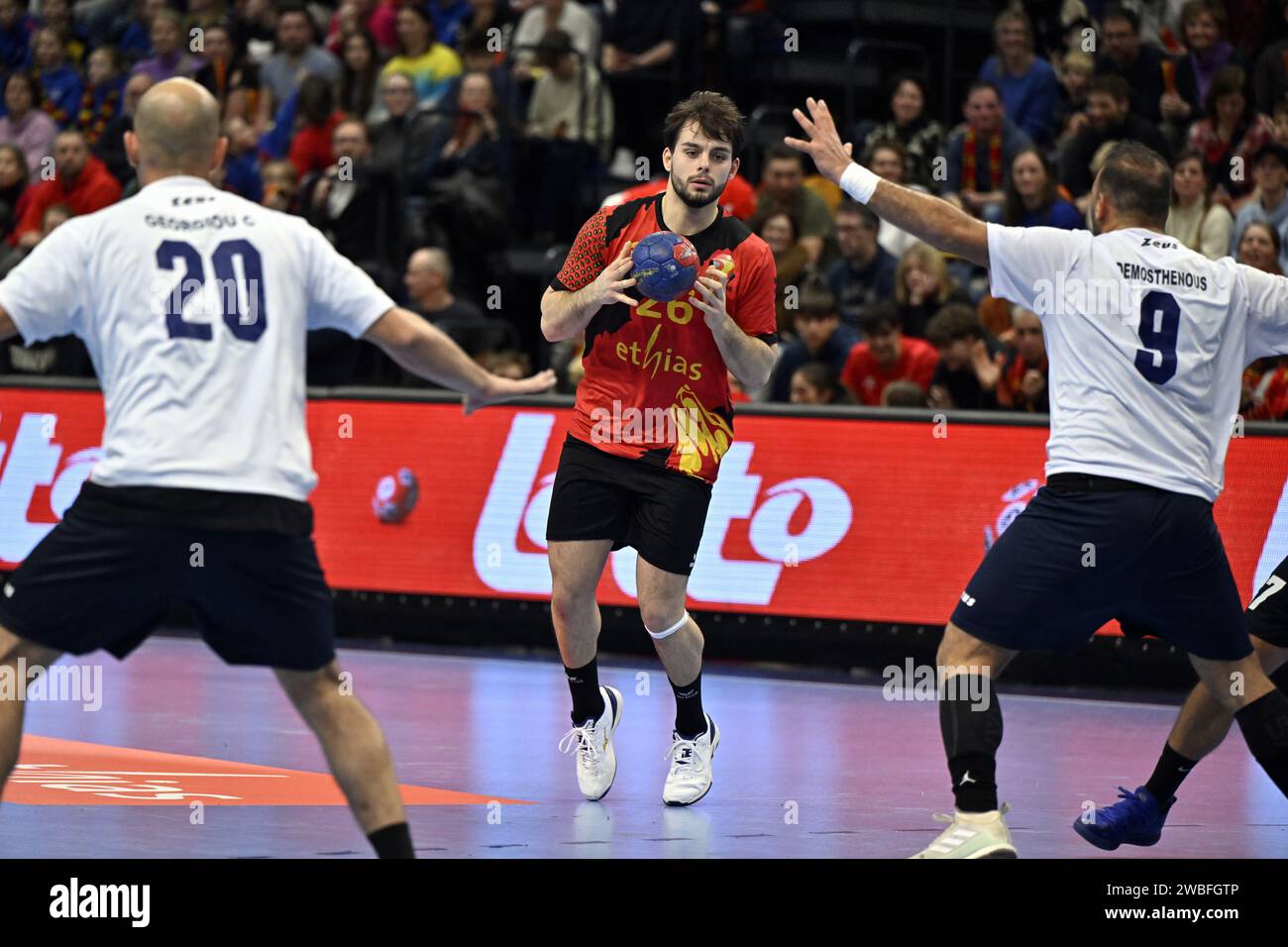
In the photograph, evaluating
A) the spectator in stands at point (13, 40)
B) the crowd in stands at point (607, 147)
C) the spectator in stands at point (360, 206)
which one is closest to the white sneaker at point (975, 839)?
the crowd in stands at point (607, 147)

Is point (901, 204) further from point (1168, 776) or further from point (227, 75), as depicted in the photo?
point (227, 75)

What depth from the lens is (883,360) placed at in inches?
557

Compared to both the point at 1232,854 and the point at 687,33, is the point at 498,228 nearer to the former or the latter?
the point at 687,33

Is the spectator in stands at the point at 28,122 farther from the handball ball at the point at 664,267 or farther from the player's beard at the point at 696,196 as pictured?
the handball ball at the point at 664,267

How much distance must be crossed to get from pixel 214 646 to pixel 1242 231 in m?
9.45

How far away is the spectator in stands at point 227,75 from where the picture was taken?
64.1ft

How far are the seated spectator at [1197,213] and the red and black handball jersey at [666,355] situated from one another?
6429 millimetres

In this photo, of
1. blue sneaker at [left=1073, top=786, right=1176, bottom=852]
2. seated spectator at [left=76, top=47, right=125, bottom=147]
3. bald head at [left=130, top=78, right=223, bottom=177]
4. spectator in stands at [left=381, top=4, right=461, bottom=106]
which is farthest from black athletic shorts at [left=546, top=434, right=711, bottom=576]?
seated spectator at [left=76, top=47, right=125, bottom=147]

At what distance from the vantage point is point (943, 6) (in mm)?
19188

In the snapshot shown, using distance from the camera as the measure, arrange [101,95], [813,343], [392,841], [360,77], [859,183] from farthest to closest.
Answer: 1. [101,95]
2. [360,77]
3. [813,343]
4. [859,183]
5. [392,841]

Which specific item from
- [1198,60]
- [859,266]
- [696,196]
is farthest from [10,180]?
[696,196]

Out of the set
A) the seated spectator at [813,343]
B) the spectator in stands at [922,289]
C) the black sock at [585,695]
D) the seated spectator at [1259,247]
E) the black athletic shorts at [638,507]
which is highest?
the seated spectator at [1259,247]

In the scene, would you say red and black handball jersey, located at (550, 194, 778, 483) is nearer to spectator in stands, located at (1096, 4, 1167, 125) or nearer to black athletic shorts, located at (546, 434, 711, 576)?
black athletic shorts, located at (546, 434, 711, 576)

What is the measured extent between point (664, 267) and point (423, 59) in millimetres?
11095
